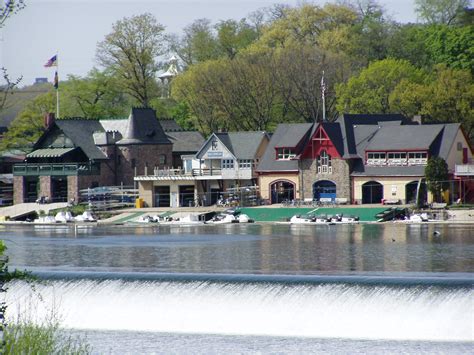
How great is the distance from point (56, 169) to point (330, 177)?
70.2 ft

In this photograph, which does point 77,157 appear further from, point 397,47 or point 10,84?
point 10,84

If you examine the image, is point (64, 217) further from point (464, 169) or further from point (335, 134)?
point (464, 169)

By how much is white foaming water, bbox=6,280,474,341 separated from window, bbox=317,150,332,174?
36487 mm

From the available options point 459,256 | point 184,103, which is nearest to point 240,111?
point 184,103

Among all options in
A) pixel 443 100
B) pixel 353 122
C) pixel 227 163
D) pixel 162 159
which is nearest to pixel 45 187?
pixel 162 159

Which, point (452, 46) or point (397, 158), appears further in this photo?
point (452, 46)

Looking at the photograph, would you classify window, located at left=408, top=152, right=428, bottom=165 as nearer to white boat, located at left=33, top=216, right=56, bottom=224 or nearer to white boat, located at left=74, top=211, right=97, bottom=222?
white boat, located at left=74, top=211, right=97, bottom=222

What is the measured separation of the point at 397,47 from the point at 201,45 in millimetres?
23867

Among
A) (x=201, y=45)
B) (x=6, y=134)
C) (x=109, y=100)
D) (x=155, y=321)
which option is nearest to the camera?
(x=155, y=321)

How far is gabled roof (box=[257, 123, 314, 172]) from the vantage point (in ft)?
251

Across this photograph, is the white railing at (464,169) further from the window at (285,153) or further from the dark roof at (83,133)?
the dark roof at (83,133)

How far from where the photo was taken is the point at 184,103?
104812mm

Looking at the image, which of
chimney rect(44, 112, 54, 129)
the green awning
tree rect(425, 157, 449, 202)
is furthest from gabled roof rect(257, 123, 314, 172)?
chimney rect(44, 112, 54, 129)

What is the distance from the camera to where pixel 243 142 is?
8106 cm
